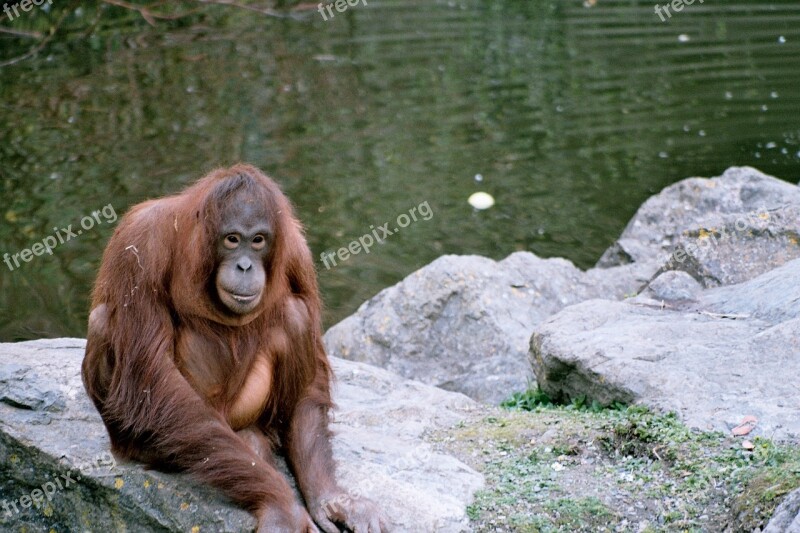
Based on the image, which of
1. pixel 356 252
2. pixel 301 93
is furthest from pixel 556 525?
pixel 301 93

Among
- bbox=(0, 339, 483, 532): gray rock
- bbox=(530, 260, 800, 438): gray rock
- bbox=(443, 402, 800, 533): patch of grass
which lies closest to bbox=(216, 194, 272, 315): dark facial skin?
bbox=(0, 339, 483, 532): gray rock

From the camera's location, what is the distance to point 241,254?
12.6ft

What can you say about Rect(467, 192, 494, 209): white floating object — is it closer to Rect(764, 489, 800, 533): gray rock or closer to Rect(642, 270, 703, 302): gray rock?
Rect(642, 270, 703, 302): gray rock

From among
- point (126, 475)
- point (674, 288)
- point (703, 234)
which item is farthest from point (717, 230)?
point (126, 475)

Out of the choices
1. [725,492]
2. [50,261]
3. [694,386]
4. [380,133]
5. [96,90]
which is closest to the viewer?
[725,492]

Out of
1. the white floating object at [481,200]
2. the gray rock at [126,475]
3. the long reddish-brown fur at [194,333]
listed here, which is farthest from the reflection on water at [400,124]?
the long reddish-brown fur at [194,333]

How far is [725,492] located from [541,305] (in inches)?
134

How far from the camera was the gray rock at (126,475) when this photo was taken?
3859 millimetres

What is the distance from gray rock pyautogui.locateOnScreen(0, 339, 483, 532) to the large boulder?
2.28 m

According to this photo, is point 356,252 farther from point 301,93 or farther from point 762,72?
point 762,72

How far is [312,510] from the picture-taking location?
4.01 meters

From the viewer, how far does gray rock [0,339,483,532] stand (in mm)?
3859

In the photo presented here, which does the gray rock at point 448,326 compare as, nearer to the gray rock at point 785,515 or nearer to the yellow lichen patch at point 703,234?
the yellow lichen patch at point 703,234

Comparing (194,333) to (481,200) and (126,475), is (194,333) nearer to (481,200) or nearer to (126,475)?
(126,475)
